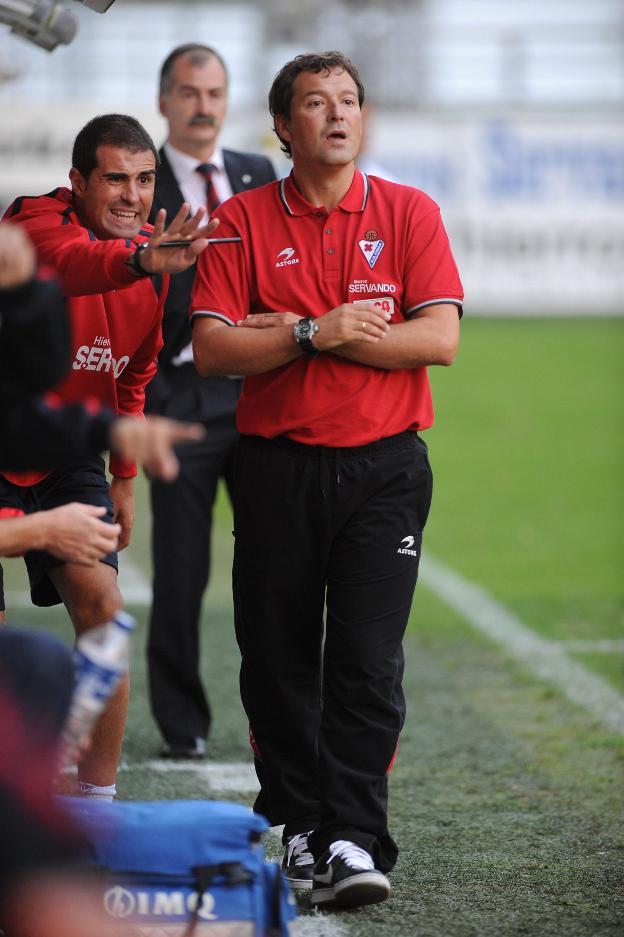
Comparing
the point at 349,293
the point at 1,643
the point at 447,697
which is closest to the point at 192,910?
the point at 1,643

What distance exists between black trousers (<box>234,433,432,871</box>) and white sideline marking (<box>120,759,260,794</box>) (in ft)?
3.54

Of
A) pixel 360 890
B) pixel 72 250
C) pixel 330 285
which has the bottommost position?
pixel 360 890

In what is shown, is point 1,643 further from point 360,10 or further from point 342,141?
point 360,10

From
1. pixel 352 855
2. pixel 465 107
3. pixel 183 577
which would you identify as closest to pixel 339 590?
pixel 352 855

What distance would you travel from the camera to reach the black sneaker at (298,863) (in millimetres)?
4211

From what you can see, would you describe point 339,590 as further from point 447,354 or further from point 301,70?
point 301,70

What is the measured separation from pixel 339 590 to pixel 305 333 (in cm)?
70

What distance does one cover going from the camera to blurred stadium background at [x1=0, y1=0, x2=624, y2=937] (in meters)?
4.75

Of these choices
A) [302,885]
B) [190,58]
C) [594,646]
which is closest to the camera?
[302,885]

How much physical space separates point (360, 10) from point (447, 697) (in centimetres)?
2278

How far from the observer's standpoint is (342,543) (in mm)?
4141

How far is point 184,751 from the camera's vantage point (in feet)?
18.6

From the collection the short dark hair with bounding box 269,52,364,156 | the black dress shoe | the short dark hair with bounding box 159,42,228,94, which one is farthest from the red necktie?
the black dress shoe

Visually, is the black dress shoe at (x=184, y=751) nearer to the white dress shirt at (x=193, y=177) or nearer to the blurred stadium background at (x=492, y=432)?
the blurred stadium background at (x=492, y=432)
